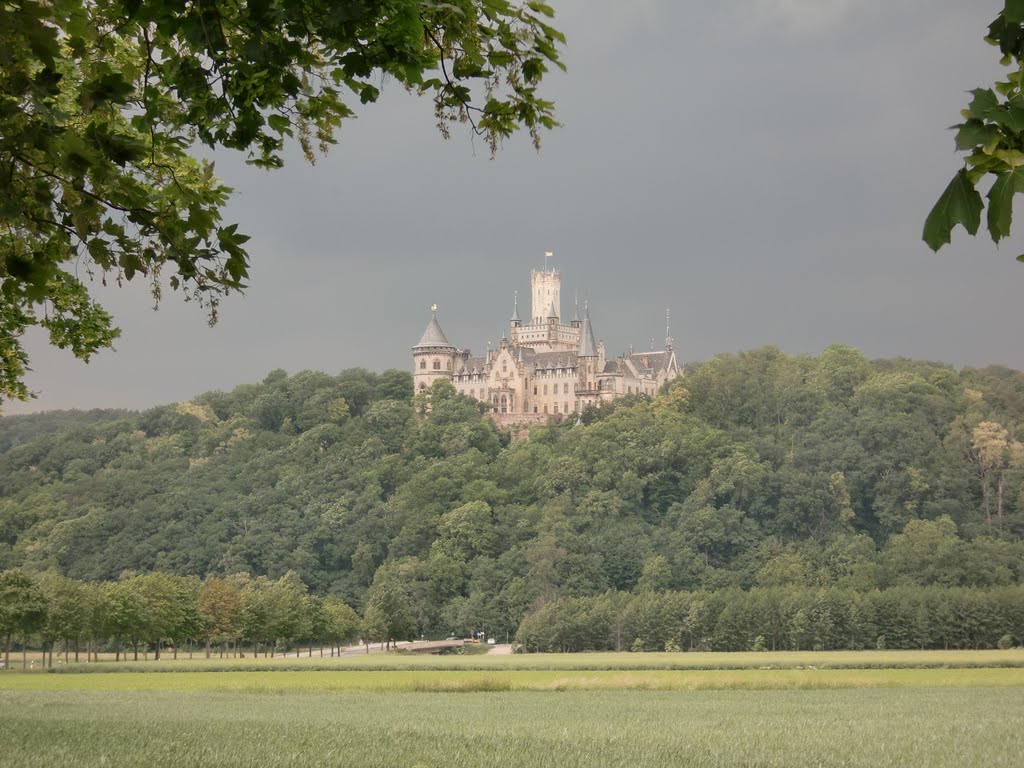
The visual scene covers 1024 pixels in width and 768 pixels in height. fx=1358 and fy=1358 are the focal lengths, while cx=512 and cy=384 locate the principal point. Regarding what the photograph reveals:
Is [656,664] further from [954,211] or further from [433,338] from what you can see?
[433,338]

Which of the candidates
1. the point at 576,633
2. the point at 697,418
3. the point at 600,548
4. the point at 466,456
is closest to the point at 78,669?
the point at 576,633

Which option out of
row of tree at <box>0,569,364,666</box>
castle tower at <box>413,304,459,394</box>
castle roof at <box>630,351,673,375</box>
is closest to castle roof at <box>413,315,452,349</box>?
castle tower at <box>413,304,459,394</box>

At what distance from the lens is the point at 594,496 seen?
147750mm

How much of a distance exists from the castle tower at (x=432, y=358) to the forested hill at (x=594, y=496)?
1347 centimetres

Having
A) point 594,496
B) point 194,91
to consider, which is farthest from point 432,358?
point 194,91

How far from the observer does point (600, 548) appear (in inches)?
5448

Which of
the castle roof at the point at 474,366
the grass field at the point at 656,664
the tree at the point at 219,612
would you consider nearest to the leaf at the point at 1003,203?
the grass field at the point at 656,664

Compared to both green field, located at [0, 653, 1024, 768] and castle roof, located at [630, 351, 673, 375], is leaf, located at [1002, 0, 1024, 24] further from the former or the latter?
castle roof, located at [630, 351, 673, 375]

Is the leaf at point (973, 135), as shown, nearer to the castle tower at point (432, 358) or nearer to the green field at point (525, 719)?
the green field at point (525, 719)

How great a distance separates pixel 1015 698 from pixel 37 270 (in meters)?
41.7

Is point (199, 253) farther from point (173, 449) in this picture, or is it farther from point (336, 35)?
point (173, 449)

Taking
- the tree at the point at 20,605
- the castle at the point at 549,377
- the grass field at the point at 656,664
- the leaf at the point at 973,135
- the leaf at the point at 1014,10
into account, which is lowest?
the grass field at the point at 656,664

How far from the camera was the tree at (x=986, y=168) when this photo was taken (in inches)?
257

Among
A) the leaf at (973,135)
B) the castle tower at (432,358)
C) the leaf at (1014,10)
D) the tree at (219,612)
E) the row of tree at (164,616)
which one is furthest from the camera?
the castle tower at (432,358)
